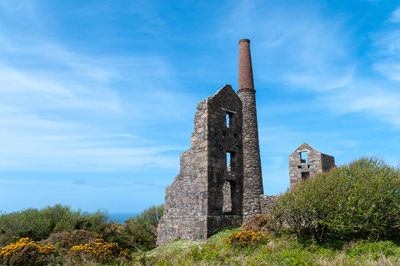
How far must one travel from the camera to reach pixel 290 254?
485 inches

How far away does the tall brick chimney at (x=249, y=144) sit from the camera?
1991cm

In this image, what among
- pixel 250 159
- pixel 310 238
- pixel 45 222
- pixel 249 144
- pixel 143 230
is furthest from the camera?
pixel 143 230

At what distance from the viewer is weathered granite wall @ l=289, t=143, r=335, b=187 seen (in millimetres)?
28922

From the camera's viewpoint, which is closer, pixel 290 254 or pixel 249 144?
pixel 290 254

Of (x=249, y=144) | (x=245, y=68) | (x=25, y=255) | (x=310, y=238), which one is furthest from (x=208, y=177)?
(x=25, y=255)

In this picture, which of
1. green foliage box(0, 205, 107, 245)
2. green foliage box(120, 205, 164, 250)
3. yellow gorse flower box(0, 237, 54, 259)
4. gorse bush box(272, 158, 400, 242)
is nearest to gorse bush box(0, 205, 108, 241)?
green foliage box(0, 205, 107, 245)

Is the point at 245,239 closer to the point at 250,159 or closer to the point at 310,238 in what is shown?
the point at 310,238

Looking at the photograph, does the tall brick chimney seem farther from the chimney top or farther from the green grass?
the green grass

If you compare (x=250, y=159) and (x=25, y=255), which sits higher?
(x=250, y=159)

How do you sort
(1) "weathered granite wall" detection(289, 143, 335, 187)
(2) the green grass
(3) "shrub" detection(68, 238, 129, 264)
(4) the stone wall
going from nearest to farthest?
(2) the green grass
(3) "shrub" detection(68, 238, 129, 264)
(4) the stone wall
(1) "weathered granite wall" detection(289, 143, 335, 187)

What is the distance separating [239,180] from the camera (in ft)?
65.9

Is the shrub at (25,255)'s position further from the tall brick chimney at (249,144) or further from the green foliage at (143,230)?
the tall brick chimney at (249,144)

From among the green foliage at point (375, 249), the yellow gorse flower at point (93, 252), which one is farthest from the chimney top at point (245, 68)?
the yellow gorse flower at point (93, 252)

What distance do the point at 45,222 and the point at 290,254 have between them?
51.3 ft
